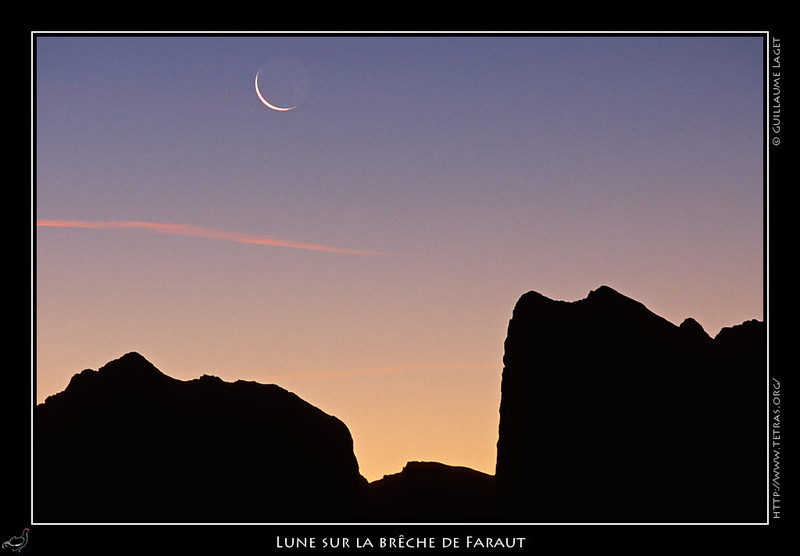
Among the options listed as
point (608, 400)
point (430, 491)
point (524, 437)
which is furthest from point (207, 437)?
point (608, 400)

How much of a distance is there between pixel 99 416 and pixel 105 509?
2348 cm

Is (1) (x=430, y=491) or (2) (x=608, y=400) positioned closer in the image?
(2) (x=608, y=400)

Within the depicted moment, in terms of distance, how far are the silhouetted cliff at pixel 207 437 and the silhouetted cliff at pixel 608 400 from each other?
1852 cm

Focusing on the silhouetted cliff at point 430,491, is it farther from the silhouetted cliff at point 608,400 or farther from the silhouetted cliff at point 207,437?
the silhouetted cliff at point 608,400

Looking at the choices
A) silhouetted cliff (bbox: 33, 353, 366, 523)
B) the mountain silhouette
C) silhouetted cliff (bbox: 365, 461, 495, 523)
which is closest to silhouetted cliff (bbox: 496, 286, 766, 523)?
the mountain silhouette

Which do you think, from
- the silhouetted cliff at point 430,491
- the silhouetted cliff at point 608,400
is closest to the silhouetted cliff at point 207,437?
the silhouetted cliff at point 430,491

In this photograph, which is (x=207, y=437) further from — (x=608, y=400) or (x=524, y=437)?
(x=608, y=400)

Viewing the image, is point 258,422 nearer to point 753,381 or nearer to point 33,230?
point 753,381

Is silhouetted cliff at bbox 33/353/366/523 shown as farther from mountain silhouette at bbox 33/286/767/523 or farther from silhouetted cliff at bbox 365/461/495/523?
silhouetted cliff at bbox 365/461/495/523

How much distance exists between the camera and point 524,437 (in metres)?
62.8

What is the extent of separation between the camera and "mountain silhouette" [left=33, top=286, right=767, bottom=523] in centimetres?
5550

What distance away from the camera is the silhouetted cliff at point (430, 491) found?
8100cm

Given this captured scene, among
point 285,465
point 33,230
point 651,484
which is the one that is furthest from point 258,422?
point 33,230

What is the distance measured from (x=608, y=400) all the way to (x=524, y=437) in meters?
6.44
